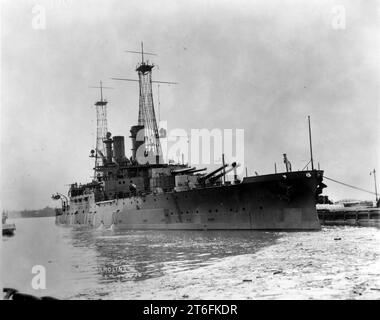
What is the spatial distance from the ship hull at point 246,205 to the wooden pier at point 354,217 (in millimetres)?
6405

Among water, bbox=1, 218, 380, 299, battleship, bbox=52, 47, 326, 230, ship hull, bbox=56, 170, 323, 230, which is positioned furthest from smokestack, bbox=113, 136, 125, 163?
water, bbox=1, 218, 380, 299

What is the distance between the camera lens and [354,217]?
26672 mm

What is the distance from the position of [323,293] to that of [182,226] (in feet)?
57.2

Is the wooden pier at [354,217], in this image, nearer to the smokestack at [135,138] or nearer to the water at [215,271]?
the water at [215,271]

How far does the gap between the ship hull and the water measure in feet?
13.2

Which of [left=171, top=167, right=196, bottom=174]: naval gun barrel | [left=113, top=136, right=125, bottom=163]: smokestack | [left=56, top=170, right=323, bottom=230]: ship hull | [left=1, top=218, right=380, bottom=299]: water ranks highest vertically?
[left=113, top=136, right=125, bottom=163]: smokestack

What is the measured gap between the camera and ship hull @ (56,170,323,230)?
2019 centimetres

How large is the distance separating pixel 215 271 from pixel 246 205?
453 inches

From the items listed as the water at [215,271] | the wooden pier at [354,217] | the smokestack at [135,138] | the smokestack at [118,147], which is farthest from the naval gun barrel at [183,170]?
the wooden pier at [354,217]

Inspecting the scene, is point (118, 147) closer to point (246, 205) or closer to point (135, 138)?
point (135, 138)

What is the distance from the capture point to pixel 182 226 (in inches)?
936

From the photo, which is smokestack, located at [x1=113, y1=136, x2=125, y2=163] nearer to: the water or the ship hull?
the ship hull

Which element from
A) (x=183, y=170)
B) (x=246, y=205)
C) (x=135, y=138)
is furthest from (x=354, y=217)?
(x=135, y=138)
